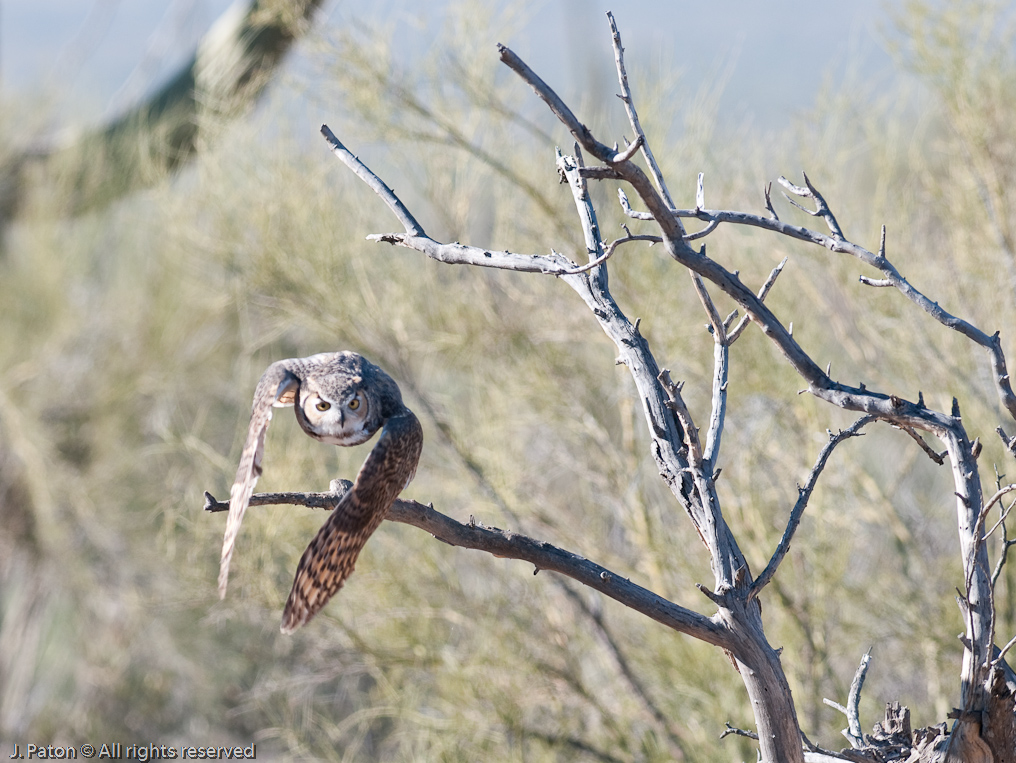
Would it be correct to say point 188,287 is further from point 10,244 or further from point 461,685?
point 461,685

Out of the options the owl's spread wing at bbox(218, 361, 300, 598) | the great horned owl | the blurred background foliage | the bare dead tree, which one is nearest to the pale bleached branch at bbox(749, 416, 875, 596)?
the bare dead tree

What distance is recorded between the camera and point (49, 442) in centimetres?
479

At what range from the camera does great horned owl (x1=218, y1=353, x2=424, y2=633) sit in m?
0.87

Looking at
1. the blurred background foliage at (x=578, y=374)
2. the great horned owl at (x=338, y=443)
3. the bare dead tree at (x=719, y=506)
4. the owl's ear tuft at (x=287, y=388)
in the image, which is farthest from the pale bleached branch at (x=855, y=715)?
the blurred background foliage at (x=578, y=374)

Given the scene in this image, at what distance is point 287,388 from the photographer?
3.32ft

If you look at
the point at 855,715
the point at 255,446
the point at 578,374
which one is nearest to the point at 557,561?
the point at 255,446

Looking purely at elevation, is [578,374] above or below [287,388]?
below

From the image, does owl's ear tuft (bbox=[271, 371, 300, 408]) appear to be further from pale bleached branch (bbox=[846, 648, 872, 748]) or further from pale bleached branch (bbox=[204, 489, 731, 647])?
pale bleached branch (bbox=[846, 648, 872, 748])

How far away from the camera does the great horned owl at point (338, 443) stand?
2.85 ft

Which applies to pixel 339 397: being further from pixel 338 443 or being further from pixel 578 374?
pixel 578 374

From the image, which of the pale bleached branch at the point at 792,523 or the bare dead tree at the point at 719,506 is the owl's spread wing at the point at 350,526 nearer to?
the bare dead tree at the point at 719,506

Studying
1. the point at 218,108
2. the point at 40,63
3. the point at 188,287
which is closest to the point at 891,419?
the point at 218,108

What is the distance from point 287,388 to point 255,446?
100mm

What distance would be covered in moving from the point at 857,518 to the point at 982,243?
999 millimetres
